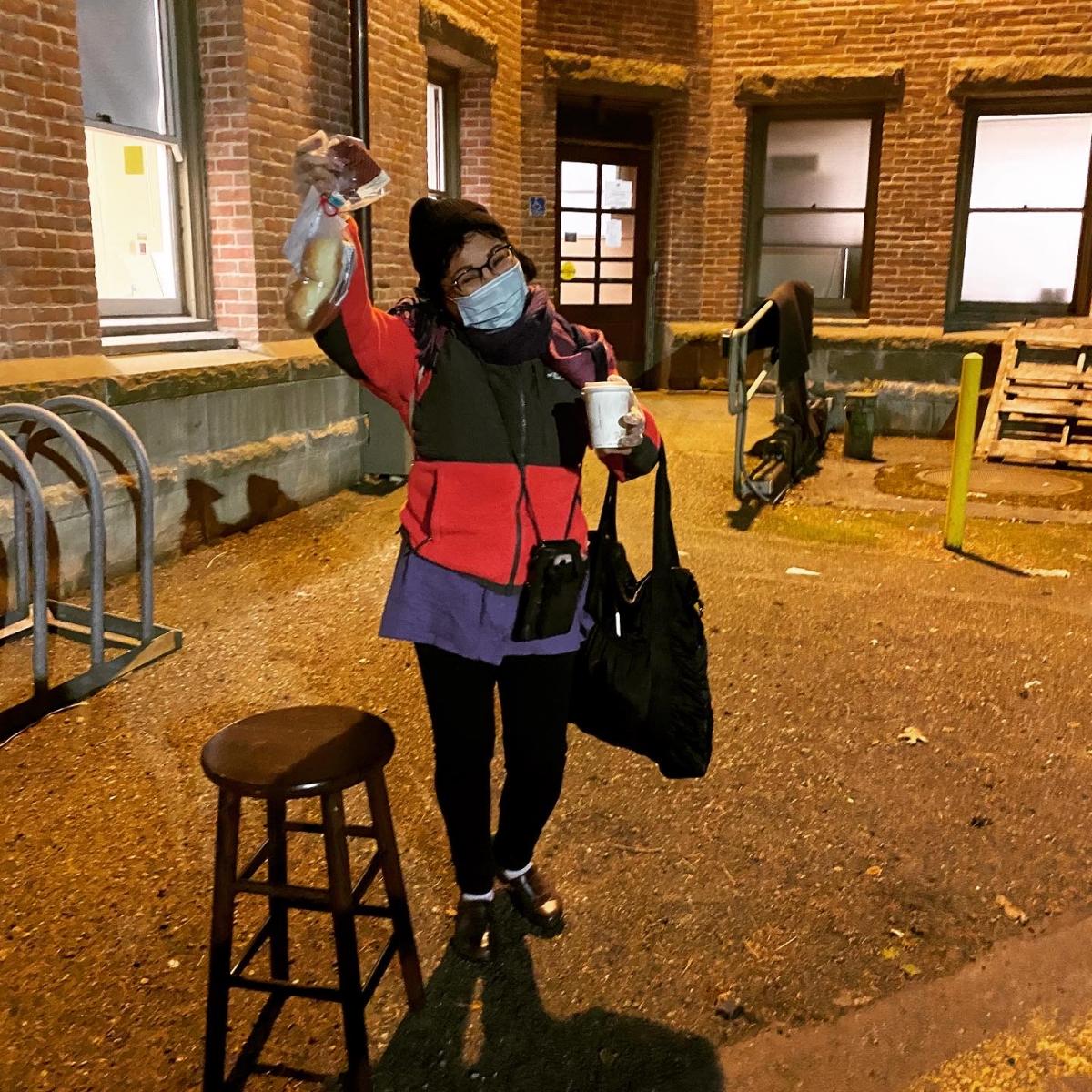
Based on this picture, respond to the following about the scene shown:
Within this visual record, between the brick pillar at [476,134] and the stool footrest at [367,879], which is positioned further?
the brick pillar at [476,134]

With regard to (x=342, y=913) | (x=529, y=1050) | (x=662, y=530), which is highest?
(x=662, y=530)

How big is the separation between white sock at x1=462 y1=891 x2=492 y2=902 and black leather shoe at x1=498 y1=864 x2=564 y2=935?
0.42 feet

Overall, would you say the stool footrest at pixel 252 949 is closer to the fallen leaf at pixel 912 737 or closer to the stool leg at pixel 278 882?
the stool leg at pixel 278 882

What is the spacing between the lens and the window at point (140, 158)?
19.1 ft

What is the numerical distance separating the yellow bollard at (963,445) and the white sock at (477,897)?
4.34m

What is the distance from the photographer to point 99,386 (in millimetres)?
5273

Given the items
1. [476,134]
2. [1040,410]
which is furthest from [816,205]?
[476,134]

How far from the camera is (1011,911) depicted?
2926 mm

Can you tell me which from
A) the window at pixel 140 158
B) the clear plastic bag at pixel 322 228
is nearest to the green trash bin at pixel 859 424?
the window at pixel 140 158

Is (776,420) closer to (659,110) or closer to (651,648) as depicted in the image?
(659,110)

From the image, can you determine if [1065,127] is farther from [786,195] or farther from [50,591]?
[50,591]

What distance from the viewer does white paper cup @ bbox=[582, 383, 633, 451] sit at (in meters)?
2.18

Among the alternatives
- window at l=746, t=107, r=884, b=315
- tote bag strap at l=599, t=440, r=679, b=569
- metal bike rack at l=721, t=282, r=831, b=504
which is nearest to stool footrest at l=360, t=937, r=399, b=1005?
tote bag strap at l=599, t=440, r=679, b=569

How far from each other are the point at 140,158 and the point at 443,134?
4123 millimetres
